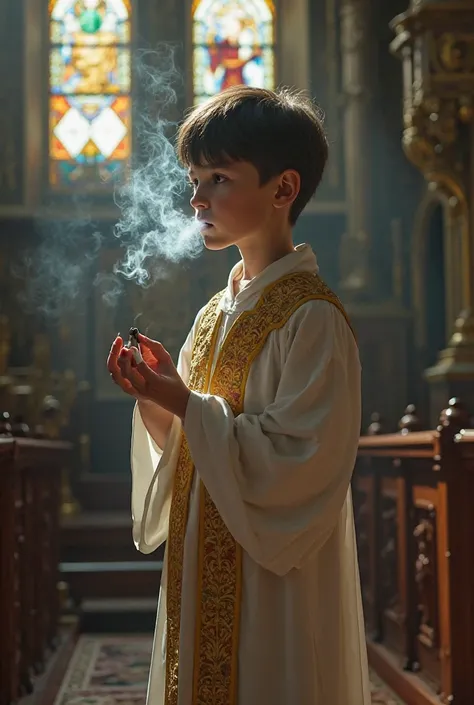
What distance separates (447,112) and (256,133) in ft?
16.4

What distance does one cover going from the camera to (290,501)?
159 cm

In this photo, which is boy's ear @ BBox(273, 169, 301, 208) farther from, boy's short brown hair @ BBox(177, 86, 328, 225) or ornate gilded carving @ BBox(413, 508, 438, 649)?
ornate gilded carving @ BBox(413, 508, 438, 649)

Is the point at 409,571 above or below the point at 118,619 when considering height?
above

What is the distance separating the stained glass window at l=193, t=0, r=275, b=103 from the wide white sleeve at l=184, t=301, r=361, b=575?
385 inches

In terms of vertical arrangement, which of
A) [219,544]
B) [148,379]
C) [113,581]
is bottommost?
[113,581]

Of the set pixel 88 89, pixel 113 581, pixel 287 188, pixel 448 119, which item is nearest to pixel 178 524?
pixel 287 188

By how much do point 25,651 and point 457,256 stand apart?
4.46 meters

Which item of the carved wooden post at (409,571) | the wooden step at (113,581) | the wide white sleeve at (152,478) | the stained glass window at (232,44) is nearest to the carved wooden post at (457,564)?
the carved wooden post at (409,571)

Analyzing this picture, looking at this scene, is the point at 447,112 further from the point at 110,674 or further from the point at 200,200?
the point at 200,200

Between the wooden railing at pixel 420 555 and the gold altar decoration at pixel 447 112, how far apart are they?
1351 millimetres

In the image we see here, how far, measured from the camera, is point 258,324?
1.72m

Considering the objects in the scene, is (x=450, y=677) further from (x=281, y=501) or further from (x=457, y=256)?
(x=457, y=256)

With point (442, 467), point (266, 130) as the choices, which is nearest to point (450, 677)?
point (442, 467)

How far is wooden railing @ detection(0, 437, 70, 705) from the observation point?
3316mm
